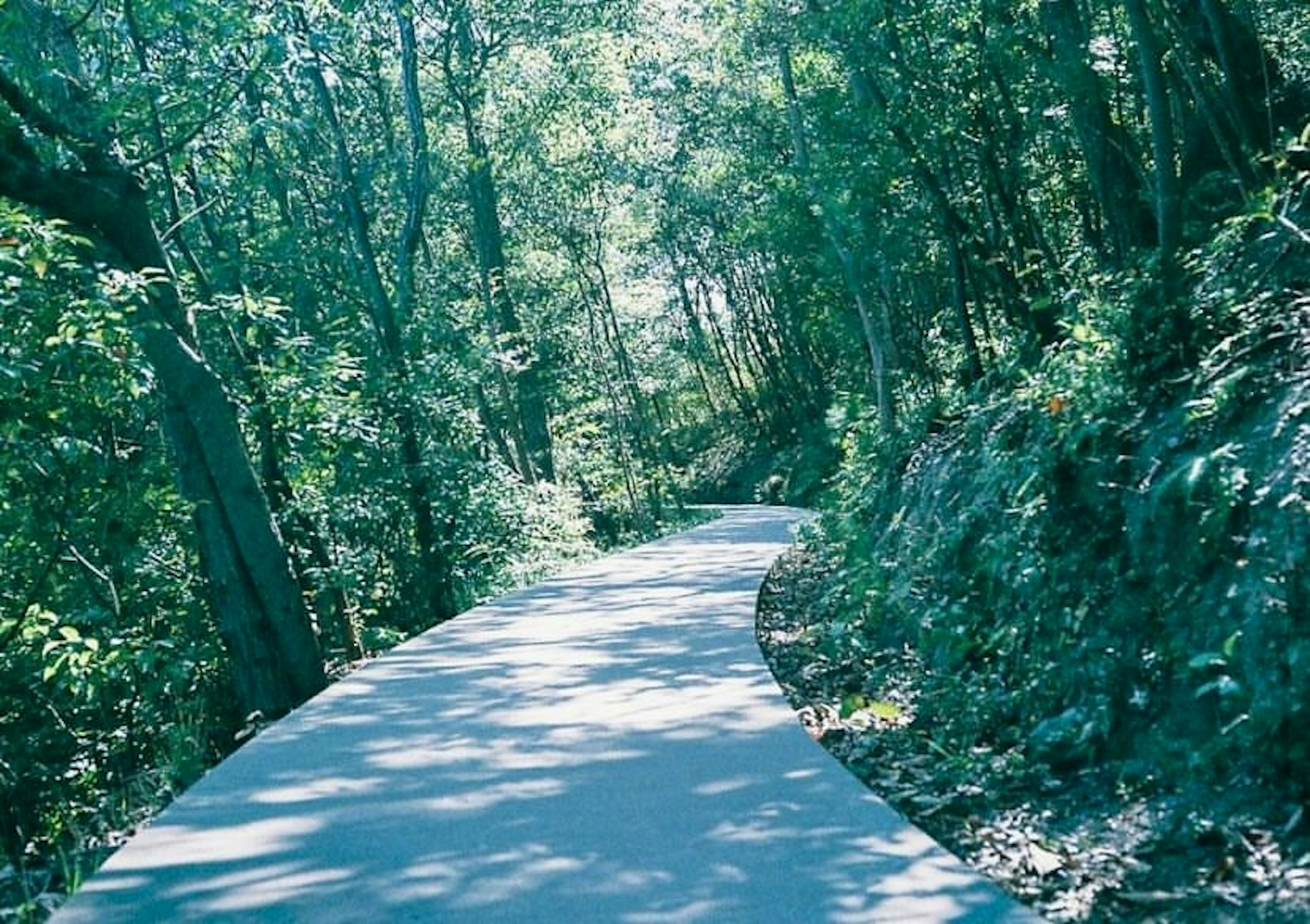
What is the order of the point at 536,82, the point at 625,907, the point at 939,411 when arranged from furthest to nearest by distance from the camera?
the point at 536,82 < the point at 939,411 < the point at 625,907

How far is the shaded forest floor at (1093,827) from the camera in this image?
427 centimetres

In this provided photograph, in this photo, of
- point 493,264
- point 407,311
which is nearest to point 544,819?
point 407,311

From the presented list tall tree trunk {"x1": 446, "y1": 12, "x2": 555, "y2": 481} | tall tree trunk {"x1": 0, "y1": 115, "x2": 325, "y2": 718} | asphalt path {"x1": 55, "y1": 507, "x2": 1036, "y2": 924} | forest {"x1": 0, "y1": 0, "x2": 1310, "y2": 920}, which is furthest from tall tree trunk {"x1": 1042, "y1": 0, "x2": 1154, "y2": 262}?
tall tree trunk {"x1": 446, "y1": 12, "x2": 555, "y2": 481}

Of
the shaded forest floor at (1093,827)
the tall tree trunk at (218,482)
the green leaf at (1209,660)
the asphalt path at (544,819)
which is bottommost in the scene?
the shaded forest floor at (1093,827)

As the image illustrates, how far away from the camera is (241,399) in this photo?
12.8 meters

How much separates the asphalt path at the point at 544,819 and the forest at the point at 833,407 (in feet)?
1.63

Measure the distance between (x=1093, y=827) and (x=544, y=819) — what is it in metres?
2.29

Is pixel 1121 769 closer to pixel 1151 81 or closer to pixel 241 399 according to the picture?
pixel 1151 81

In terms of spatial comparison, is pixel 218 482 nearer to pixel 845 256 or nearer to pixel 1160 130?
pixel 1160 130

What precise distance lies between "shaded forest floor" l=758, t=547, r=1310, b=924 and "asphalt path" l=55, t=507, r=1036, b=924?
284 millimetres

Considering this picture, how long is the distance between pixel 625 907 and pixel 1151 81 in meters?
6.56

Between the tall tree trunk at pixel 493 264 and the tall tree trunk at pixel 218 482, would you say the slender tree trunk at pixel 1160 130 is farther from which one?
the tall tree trunk at pixel 493 264

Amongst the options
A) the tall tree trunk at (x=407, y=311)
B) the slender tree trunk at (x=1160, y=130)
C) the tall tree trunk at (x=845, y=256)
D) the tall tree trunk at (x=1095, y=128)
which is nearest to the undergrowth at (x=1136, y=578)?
the slender tree trunk at (x=1160, y=130)

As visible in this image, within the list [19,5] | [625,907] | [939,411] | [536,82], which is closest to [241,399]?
[19,5]
